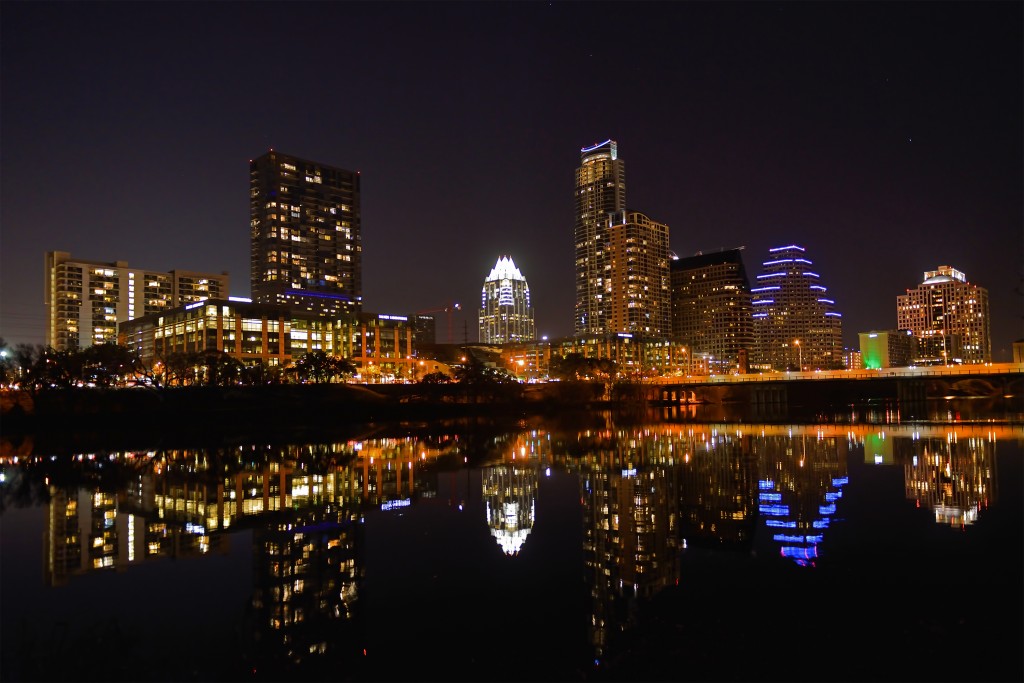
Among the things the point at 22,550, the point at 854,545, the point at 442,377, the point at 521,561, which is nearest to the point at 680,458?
the point at 854,545

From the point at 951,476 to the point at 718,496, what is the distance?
12.4m

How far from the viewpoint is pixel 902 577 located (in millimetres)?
15094

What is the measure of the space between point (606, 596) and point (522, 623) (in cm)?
231

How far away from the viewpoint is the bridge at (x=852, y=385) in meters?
126

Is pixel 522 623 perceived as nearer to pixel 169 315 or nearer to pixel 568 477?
pixel 568 477

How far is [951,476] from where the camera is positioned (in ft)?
98.6

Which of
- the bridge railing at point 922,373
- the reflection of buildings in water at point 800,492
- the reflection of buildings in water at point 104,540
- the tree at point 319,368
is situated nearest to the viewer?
the reflection of buildings in water at point 104,540

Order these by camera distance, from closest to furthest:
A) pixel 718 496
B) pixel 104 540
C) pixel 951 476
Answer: pixel 104 540
pixel 718 496
pixel 951 476

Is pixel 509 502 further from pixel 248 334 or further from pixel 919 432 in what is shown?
pixel 248 334

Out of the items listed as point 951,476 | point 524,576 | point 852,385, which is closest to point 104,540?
point 524,576

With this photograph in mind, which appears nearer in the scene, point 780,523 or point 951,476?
point 780,523

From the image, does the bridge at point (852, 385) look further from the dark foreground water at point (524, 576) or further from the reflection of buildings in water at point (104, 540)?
the reflection of buildings in water at point (104, 540)

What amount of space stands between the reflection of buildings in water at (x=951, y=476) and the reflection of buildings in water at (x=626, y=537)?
903cm

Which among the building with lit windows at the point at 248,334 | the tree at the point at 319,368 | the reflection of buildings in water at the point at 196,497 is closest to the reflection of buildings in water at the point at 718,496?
the reflection of buildings in water at the point at 196,497
